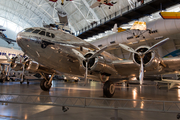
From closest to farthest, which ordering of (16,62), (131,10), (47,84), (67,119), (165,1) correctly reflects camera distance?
(67,119)
(47,84)
(16,62)
(165,1)
(131,10)

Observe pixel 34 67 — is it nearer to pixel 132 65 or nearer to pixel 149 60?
pixel 132 65

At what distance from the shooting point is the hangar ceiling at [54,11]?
25.2 m

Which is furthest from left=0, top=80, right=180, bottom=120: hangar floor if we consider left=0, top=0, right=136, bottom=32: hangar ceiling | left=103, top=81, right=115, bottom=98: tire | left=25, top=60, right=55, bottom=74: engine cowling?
left=0, top=0, right=136, bottom=32: hangar ceiling

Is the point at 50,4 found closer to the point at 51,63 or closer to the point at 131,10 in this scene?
the point at 131,10

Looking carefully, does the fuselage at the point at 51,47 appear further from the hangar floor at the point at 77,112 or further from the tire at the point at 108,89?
the hangar floor at the point at 77,112

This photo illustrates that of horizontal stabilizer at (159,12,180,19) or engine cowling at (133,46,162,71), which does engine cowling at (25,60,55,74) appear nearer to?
engine cowling at (133,46,162,71)

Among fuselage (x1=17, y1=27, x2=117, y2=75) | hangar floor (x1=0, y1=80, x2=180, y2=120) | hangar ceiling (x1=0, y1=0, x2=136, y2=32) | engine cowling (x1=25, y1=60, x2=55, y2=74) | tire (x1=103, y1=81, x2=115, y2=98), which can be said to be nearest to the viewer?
hangar floor (x1=0, y1=80, x2=180, y2=120)

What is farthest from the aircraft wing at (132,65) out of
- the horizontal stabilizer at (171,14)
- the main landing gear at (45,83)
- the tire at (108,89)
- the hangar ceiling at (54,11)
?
the hangar ceiling at (54,11)

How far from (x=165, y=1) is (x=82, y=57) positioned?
15.6 meters

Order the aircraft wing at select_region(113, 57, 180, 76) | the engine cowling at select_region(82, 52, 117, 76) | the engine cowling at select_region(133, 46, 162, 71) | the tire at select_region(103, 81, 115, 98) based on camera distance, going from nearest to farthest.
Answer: the engine cowling at select_region(133, 46, 162, 71), the engine cowling at select_region(82, 52, 117, 76), the aircraft wing at select_region(113, 57, 180, 76), the tire at select_region(103, 81, 115, 98)

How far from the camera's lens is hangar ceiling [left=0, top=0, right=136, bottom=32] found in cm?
2519

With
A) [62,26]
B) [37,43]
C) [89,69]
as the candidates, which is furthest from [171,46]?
[37,43]

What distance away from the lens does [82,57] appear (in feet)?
22.2

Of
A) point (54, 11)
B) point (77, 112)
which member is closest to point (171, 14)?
point (77, 112)
